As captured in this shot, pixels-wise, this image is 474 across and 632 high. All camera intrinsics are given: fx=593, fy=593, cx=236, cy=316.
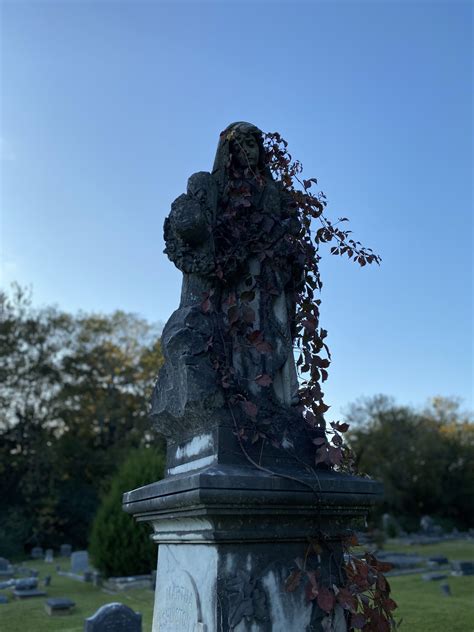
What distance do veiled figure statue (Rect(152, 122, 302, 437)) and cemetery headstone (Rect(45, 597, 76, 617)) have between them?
1066 cm

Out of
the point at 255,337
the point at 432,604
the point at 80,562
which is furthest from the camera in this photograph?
the point at 80,562

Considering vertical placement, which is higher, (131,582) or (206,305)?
(206,305)

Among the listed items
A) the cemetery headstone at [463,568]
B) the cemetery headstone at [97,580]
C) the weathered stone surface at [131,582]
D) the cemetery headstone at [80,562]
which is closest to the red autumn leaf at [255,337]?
the weathered stone surface at [131,582]

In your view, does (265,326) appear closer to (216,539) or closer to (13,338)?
(216,539)

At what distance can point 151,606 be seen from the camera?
1255cm

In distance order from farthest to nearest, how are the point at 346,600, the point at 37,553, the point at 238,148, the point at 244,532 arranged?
1. the point at 37,553
2. the point at 238,148
3. the point at 346,600
4. the point at 244,532

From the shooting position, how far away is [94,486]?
31875mm

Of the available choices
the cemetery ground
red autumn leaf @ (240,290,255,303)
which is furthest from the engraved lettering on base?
the cemetery ground

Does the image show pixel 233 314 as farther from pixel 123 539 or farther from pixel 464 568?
pixel 464 568

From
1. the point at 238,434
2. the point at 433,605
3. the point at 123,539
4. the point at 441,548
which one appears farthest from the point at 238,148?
the point at 441,548

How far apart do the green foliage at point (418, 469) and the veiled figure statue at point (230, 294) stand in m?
37.1

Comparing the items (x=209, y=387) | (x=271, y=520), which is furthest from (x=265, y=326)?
(x=271, y=520)

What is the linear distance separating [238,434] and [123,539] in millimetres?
14071

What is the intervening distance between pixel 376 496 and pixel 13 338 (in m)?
30.5
